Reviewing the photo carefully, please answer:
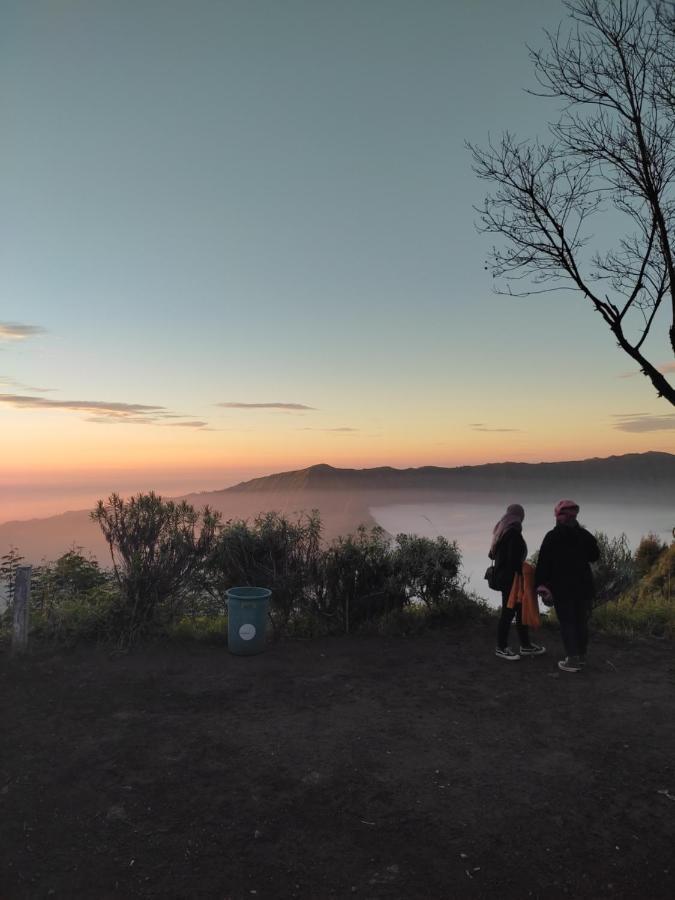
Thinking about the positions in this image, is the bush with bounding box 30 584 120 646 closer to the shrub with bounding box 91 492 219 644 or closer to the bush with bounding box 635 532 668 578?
the shrub with bounding box 91 492 219 644

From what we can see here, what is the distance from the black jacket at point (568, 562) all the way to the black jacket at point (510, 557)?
0.25m

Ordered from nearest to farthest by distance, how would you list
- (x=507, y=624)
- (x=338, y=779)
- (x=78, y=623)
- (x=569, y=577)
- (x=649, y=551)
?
1. (x=338, y=779)
2. (x=569, y=577)
3. (x=507, y=624)
4. (x=78, y=623)
5. (x=649, y=551)

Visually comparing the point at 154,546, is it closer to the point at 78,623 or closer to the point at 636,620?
the point at 78,623

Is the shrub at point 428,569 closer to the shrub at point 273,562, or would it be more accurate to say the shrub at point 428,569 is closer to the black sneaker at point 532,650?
the shrub at point 273,562

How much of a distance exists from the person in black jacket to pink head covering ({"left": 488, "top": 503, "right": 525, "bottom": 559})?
41 centimetres

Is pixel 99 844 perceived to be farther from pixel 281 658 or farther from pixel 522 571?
pixel 522 571

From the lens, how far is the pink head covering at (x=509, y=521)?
23.2 ft

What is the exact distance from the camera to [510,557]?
7078 mm

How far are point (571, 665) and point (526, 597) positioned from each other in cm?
91

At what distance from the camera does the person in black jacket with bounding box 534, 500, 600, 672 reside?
6781 millimetres

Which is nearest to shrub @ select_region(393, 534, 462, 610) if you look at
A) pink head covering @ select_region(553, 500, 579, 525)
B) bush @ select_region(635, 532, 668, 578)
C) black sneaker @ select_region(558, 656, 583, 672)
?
black sneaker @ select_region(558, 656, 583, 672)

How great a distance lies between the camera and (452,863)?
3539 mm

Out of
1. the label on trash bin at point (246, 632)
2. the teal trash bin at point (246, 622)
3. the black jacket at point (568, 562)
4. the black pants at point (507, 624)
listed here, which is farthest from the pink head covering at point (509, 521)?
the label on trash bin at point (246, 632)

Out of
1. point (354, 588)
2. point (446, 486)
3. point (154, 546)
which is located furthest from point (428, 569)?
point (446, 486)
